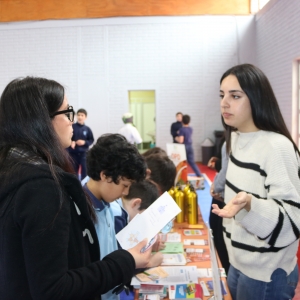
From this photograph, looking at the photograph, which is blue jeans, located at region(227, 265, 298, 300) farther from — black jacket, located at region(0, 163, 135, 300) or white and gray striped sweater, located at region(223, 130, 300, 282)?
black jacket, located at region(0, 163, 135, 300)

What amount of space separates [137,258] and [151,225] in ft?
1.04

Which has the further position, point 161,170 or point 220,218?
point 161,170

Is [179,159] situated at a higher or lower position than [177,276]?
higher

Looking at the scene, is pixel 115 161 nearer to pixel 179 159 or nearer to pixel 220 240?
pixel 220 240

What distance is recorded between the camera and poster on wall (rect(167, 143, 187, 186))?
11.8 feet

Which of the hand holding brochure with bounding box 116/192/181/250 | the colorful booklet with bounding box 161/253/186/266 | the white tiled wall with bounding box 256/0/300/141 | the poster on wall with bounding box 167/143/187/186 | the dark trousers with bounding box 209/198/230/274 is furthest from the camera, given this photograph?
the white tiled wall with bounding box 256/0/300/141

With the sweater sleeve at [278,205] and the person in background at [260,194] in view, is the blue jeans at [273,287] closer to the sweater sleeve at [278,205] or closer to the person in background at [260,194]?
the person in background at [260,194]

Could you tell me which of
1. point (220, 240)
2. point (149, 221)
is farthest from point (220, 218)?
point (149, 221)

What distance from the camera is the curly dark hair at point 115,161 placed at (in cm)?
165

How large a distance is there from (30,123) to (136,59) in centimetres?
972

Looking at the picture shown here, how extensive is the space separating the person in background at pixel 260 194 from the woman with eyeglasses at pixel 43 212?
1.84 feet

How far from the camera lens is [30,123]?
983 mm

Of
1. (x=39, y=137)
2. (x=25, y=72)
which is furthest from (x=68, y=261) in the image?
(x=25, y=72)

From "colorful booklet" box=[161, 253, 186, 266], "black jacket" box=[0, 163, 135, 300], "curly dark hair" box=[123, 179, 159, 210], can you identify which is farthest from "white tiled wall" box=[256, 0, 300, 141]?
"black jacket" box=[0, 163, 135, 300]
